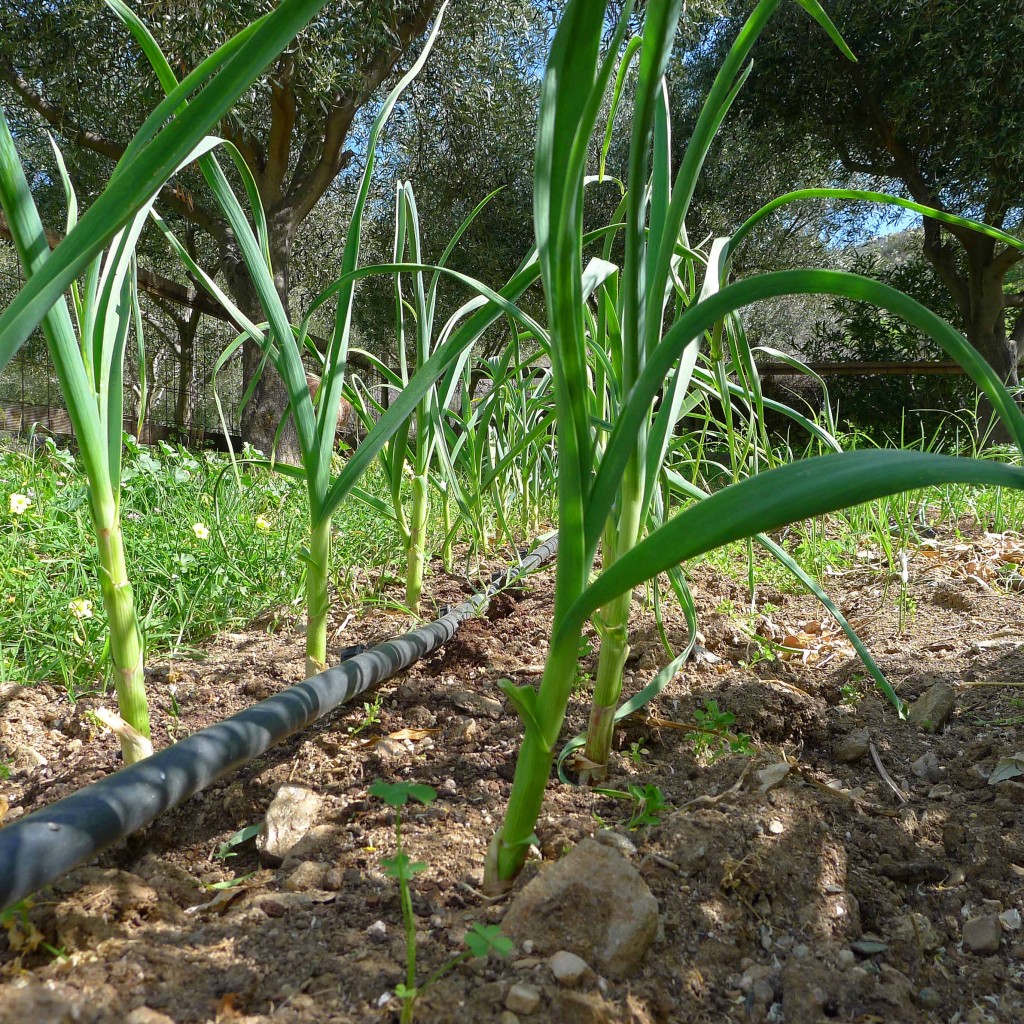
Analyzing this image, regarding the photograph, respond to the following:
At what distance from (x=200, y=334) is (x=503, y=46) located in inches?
439

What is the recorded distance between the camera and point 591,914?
1.83 ft

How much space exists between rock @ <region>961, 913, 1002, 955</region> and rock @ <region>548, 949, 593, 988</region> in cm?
35

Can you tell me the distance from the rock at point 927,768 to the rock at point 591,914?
52 centimetres

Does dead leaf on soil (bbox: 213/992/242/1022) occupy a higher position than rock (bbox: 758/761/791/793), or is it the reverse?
rock (bbox: 758/761/791/793)

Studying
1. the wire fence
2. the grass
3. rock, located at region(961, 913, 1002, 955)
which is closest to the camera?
rock, located at region(961, 913, 1002, 955)

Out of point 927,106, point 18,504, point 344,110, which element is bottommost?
point 18,504

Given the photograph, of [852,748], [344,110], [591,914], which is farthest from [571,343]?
[344,110]

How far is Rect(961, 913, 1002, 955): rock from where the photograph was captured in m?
0.61

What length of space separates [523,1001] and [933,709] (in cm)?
80

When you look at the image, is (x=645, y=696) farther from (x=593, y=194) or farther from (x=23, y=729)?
(x=593, y=194)

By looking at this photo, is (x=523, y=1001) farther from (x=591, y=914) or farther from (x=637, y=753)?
(x=637, y=753)

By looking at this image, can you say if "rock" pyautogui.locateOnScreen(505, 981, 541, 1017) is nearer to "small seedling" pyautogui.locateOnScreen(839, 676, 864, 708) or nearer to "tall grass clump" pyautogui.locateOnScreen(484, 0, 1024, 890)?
"tall grass clump" pyautogui.locateOnScreen(484, 0, 1024, 890)

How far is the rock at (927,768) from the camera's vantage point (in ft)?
2.94

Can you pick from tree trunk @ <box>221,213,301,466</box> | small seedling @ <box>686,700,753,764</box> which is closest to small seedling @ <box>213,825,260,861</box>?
small seedling @ <box>686,700,753,764</box>
